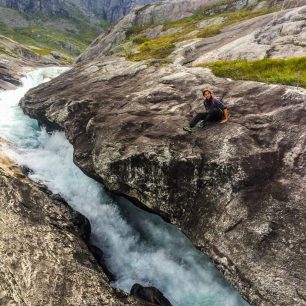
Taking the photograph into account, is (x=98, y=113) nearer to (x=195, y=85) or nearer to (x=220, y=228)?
(x=195, y=85)

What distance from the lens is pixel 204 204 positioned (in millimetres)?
20891

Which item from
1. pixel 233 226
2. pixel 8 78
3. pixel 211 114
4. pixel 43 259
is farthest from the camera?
pixel 8 78

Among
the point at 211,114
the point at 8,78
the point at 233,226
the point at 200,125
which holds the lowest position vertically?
the point at 8,78

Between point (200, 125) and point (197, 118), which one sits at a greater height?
point (197, 118)

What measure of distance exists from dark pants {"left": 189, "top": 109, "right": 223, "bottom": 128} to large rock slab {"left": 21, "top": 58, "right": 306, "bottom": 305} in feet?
2.13

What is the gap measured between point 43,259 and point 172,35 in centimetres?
6750

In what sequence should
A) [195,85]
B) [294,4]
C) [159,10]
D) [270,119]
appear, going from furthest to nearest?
[159,10], [294,4], [195,85], [270,119]

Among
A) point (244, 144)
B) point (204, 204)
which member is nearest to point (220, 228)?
point (204, 204)

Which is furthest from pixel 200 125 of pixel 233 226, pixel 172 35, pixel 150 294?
pixel 172 35

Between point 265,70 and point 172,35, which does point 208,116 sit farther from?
point 172,35

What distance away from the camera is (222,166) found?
20969 mm

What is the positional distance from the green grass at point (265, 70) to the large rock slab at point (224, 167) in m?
1.86

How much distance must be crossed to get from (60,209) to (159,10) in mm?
98578

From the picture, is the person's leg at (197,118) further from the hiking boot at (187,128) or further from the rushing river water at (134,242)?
the rushing river water at (134,242)
